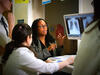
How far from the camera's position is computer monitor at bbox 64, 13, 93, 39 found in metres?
1.56

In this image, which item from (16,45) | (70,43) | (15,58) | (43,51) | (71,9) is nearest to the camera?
(15,58)

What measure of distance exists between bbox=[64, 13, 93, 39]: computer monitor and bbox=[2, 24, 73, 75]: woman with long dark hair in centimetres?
45

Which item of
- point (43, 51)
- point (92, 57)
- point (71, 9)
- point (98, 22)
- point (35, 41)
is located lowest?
point (43, 51)

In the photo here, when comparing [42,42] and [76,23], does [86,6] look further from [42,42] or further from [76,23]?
[42,42]

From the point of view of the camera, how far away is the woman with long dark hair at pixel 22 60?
3.97 feet

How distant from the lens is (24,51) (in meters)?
1.24

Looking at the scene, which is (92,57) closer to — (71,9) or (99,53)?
(99,53)

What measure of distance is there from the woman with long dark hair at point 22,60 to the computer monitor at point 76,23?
0.45 metres

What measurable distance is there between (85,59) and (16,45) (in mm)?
794

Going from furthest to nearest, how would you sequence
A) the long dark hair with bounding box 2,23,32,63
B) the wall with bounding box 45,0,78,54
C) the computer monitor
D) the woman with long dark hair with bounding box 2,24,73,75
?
the wall with bounding box 45,0,78,54, the computer monitor, the long dark hair with bounding box 2,23,32,63, the woman with long dark hair with bounding box 2,24,73,75

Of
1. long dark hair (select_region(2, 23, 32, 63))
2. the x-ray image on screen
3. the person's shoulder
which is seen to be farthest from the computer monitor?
the person's shoulder

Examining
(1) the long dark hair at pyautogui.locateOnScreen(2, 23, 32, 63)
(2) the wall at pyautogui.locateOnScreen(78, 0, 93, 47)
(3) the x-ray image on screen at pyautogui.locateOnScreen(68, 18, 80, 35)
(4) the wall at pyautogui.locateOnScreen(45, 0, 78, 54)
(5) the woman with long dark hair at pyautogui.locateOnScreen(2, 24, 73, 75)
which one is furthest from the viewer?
(4) the wall at pyautogui.locateOnScreen(45, 0, 78, 54)

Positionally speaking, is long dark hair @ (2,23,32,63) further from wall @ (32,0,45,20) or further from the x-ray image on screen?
wall @ (32,0,45,20)

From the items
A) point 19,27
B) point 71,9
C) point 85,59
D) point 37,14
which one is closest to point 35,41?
point 19,27
